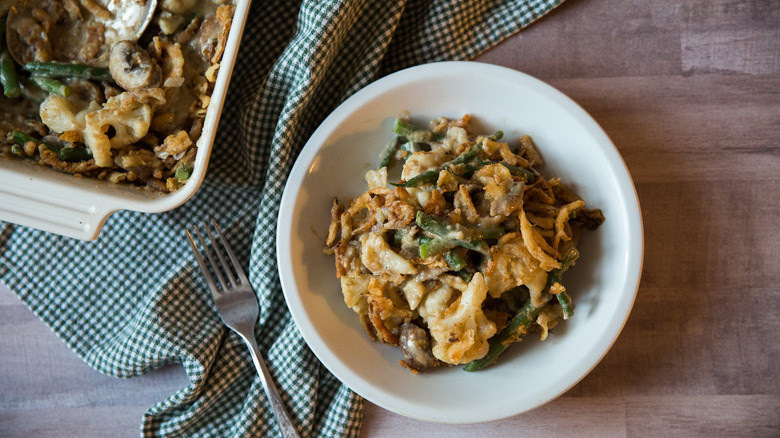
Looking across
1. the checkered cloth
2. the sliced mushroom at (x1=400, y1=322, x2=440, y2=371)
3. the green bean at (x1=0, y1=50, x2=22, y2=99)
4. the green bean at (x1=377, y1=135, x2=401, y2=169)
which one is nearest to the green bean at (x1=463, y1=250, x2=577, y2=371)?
the sliced mushroom at (x1=400, y1=322, x2=440, y2=371)

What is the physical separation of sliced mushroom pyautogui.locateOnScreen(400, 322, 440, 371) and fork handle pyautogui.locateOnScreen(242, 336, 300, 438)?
0.60 m

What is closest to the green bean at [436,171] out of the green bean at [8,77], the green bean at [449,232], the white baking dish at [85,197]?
the green bean at [449,232]

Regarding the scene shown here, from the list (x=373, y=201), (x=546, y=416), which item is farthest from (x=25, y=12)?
(x=546, y=416)

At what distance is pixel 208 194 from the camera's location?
110 inches

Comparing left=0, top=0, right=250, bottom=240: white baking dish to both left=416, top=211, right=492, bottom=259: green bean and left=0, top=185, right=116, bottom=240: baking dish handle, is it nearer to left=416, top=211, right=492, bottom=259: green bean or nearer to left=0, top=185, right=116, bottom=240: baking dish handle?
left=0, top=185, right=116, bottom=240: baking dish handle

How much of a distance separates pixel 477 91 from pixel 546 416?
1.35 meters

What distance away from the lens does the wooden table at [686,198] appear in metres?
2.57

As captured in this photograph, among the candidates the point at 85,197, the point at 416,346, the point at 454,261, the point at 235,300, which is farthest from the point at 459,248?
the point at 85,197

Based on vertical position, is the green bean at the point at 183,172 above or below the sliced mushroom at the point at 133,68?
below

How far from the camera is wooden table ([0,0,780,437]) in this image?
101 inches

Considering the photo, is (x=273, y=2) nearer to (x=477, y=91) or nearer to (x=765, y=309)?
(x=477, y=91)

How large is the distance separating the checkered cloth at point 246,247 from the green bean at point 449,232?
2.34 feet

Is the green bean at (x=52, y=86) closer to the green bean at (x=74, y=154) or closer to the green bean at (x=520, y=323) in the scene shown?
the green bean at (x=74, y=154)

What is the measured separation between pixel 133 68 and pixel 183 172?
430mm
